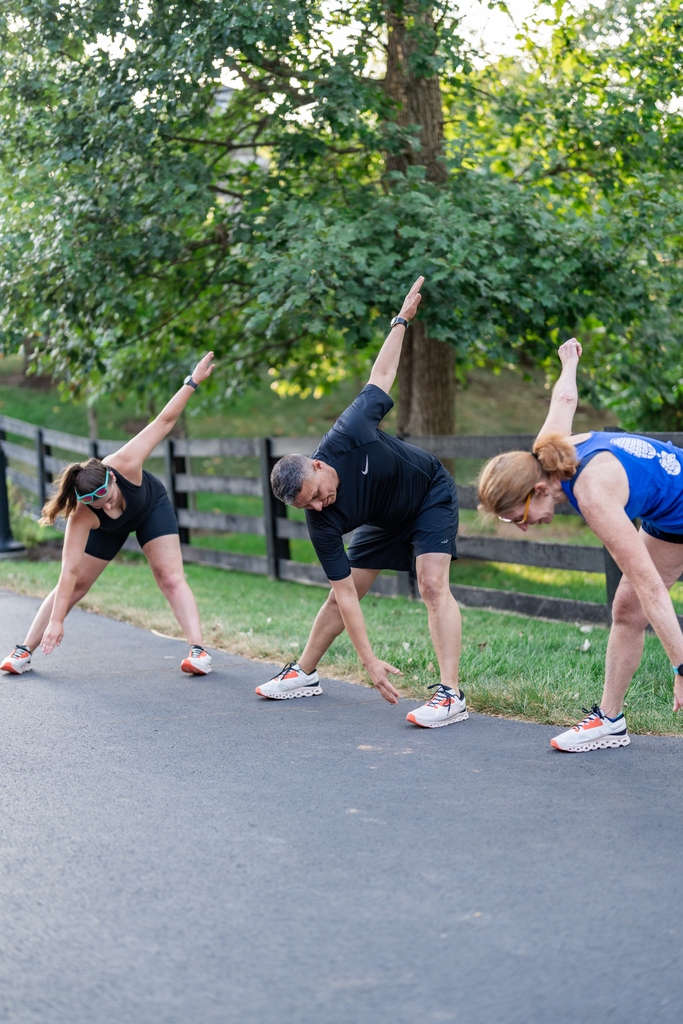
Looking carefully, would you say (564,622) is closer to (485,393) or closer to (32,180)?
(32,180)

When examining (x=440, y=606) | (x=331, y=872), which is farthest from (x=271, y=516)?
(x=331, y=872)

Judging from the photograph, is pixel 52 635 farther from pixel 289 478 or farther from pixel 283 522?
pixel 283 522

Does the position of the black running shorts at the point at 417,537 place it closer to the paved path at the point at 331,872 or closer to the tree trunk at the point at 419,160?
the paved path at the point at 331,872

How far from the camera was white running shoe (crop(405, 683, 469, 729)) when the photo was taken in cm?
521

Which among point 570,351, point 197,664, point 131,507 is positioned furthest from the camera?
point 197,664

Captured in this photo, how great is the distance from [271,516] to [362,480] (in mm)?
6024

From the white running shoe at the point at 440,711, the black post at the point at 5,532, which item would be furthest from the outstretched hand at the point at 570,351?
the black post at the point at 5,532

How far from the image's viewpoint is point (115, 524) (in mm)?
6461

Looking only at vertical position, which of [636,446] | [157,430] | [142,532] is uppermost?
[157,430]

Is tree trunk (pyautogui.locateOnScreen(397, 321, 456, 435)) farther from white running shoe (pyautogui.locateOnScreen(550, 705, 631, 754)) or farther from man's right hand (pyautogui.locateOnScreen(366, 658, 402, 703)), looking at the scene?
white running shoe (pyautogui.locateOnScreen(550, 705, 631, 754))

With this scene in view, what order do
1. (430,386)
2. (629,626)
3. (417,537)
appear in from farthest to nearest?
(430,386) → (417,537) → (629,626)

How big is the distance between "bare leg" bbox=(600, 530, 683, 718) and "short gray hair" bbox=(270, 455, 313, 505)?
4.77 feet

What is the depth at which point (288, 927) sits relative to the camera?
3047mm

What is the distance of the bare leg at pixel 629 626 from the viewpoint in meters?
4.53
